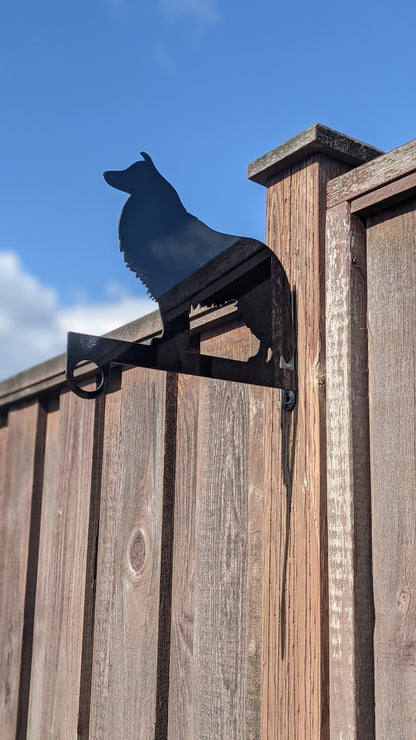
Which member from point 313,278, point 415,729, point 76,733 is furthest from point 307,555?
point 76,733

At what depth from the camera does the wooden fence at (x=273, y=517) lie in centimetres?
114

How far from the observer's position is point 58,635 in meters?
2.05

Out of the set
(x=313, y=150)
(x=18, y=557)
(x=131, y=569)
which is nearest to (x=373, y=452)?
(x=313, y=150)

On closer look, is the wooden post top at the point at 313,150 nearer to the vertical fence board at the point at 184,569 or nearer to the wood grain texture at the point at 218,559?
the wood grain texture at the point at 218,559

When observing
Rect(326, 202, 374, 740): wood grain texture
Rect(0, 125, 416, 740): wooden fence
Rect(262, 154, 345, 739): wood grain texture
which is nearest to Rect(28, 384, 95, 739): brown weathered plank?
Rect(0, 125, 416, 740): wooden fence

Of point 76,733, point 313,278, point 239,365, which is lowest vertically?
point 76,733

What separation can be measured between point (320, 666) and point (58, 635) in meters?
1.07

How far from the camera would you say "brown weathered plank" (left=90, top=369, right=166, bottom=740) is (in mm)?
1658

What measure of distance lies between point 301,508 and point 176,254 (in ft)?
1.53

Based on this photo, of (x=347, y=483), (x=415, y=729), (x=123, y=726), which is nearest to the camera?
(x=415, y=729)

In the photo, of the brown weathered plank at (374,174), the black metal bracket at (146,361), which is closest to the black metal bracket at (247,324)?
the black metal bracket at (146,361)

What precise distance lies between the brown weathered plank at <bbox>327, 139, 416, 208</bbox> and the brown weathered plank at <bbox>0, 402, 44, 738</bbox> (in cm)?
144

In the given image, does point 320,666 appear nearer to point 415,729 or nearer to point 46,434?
point 415,729

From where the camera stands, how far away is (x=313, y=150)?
4.36ft
